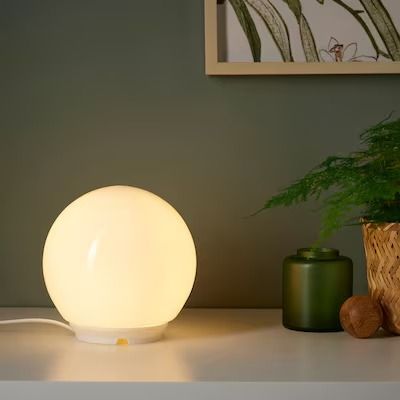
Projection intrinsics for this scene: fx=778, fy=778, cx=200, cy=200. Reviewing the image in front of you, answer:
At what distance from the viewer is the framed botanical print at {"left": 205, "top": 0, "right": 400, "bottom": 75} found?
128 centimetres

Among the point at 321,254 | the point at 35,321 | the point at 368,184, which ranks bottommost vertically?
the point at 35,321

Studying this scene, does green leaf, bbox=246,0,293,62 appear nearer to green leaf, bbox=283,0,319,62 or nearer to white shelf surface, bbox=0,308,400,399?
green leaf, bbox=283,0,319,62

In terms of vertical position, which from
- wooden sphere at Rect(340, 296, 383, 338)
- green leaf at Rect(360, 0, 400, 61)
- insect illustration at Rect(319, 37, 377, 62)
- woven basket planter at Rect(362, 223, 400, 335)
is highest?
green leaf at Rect(360, 0, 400, 61)

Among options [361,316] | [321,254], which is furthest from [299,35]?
[361,316]

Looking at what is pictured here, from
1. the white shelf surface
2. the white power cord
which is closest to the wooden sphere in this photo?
the white shelf surface

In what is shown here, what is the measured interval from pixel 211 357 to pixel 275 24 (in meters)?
0.60

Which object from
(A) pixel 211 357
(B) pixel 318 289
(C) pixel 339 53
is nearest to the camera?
(A) pixel 211 357

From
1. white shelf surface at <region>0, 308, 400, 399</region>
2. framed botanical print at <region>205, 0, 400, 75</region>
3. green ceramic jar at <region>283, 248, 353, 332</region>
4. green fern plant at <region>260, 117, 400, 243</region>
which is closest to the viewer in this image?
white shelf surface at <region>0, 308, 400, 399</region>

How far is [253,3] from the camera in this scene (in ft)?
4.23

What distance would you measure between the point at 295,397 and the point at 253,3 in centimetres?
71

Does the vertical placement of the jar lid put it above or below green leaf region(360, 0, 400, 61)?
below

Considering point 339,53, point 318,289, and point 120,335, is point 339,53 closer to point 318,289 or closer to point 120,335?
point 318,289

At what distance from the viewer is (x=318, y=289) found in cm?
107

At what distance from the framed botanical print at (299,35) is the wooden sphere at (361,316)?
1.40 feet
